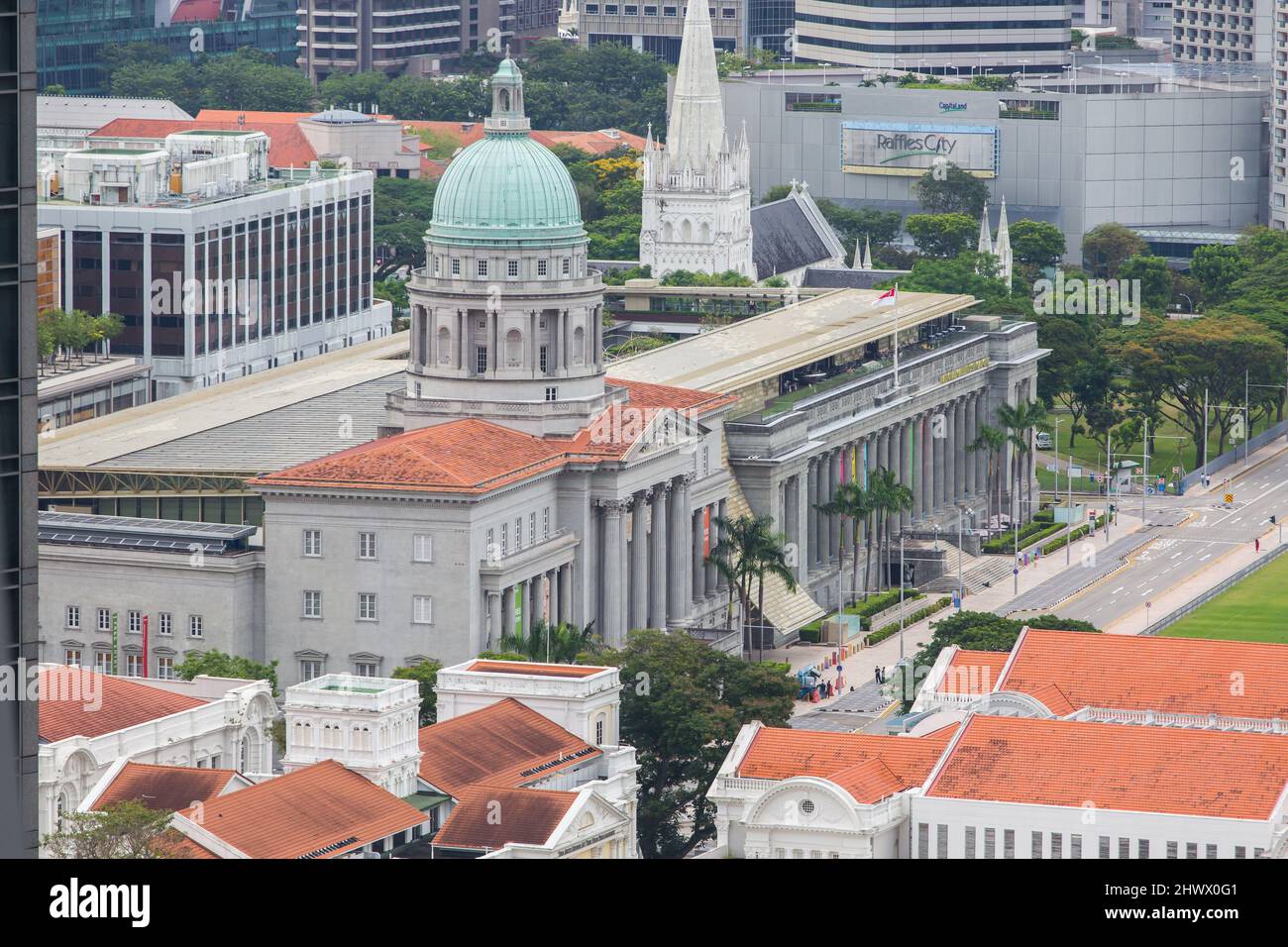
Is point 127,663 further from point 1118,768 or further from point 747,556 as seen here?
point 1118,768

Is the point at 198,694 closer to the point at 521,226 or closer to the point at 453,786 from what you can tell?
the point at 453,786

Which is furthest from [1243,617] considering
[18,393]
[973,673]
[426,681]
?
[18,393]

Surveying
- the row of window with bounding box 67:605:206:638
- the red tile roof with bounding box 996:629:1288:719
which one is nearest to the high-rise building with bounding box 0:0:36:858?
the red tile roof with bounding box 996:629:1288:719

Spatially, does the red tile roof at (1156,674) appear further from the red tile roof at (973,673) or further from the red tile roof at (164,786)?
the red tile roof at (164,786)

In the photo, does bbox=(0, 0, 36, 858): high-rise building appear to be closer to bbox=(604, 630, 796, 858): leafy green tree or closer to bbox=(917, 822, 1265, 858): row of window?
bbox=(917, 822, 1265, 858): row of window

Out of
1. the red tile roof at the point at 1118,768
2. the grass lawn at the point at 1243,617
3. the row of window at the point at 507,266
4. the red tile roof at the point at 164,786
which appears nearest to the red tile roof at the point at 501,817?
the red tile roof at the point at 164,786

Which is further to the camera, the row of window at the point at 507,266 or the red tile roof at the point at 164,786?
the row of window at the point at 507,266
